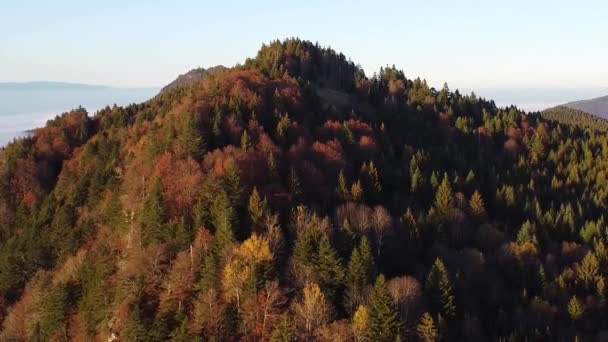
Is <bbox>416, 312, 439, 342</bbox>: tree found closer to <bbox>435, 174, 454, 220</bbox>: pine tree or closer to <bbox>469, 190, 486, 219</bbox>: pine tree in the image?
<bbox>435, 174, 454, 220</bbox>: pine tree

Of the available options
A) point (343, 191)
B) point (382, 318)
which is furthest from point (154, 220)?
point (382, 318)

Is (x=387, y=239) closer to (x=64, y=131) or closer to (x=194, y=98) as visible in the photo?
(x=194, y=98)

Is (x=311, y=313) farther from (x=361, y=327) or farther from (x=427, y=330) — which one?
(x=427, y=330)

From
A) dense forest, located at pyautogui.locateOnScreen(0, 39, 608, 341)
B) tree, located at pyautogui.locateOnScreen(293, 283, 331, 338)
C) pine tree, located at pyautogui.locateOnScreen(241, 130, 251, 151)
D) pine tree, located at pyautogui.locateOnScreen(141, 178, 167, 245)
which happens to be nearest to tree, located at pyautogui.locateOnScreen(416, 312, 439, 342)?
dense forest, located at pyautogui.locateOnScreen(0, 39, 608, 341)

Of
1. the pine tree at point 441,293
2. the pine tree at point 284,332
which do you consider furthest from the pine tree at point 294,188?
the pine tree at point 284,332

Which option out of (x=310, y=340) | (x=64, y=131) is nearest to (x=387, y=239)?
(x=310, y=340)
